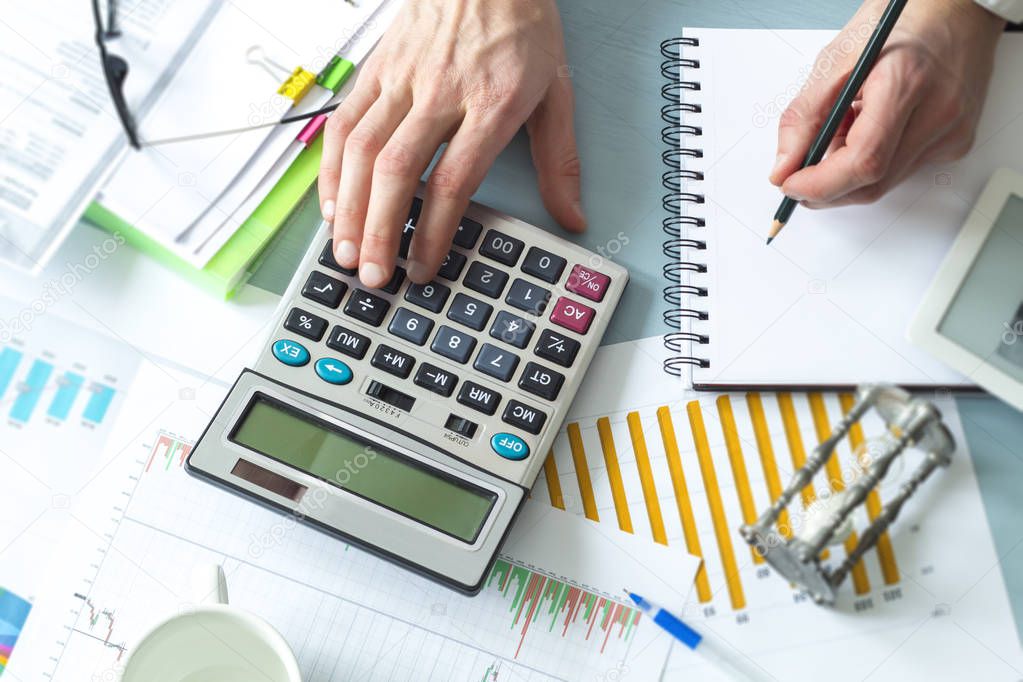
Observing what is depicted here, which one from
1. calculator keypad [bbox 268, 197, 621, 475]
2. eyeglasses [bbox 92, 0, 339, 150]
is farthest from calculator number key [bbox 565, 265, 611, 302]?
eyeglasses [bbox 92, 0, 339, 150]

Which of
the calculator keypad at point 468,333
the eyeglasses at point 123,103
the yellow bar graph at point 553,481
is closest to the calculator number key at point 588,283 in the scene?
the calculator keypad at point 468,333

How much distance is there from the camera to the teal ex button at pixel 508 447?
523 millimetres

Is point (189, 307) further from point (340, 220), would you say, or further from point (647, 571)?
point (647, 571)

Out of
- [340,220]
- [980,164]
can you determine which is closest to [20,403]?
[340,220]

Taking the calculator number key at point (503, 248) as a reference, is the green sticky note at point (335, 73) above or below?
above

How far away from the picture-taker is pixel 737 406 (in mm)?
555

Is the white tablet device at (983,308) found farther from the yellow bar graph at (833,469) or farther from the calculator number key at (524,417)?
the calculator number key at (524,417)

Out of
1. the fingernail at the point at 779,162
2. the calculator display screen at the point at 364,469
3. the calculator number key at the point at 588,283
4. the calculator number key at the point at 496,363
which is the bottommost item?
the calculator display screen at the point at 364,469

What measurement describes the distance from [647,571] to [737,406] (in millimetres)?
117

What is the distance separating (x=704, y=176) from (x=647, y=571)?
0.26 m

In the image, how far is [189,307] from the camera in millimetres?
583

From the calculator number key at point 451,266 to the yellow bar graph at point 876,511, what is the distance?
25 centimetres

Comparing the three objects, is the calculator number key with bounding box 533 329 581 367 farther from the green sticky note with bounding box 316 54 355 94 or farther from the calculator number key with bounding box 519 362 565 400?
the green sticky note with bounding box 316 54 355 94

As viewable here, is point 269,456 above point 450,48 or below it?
below
